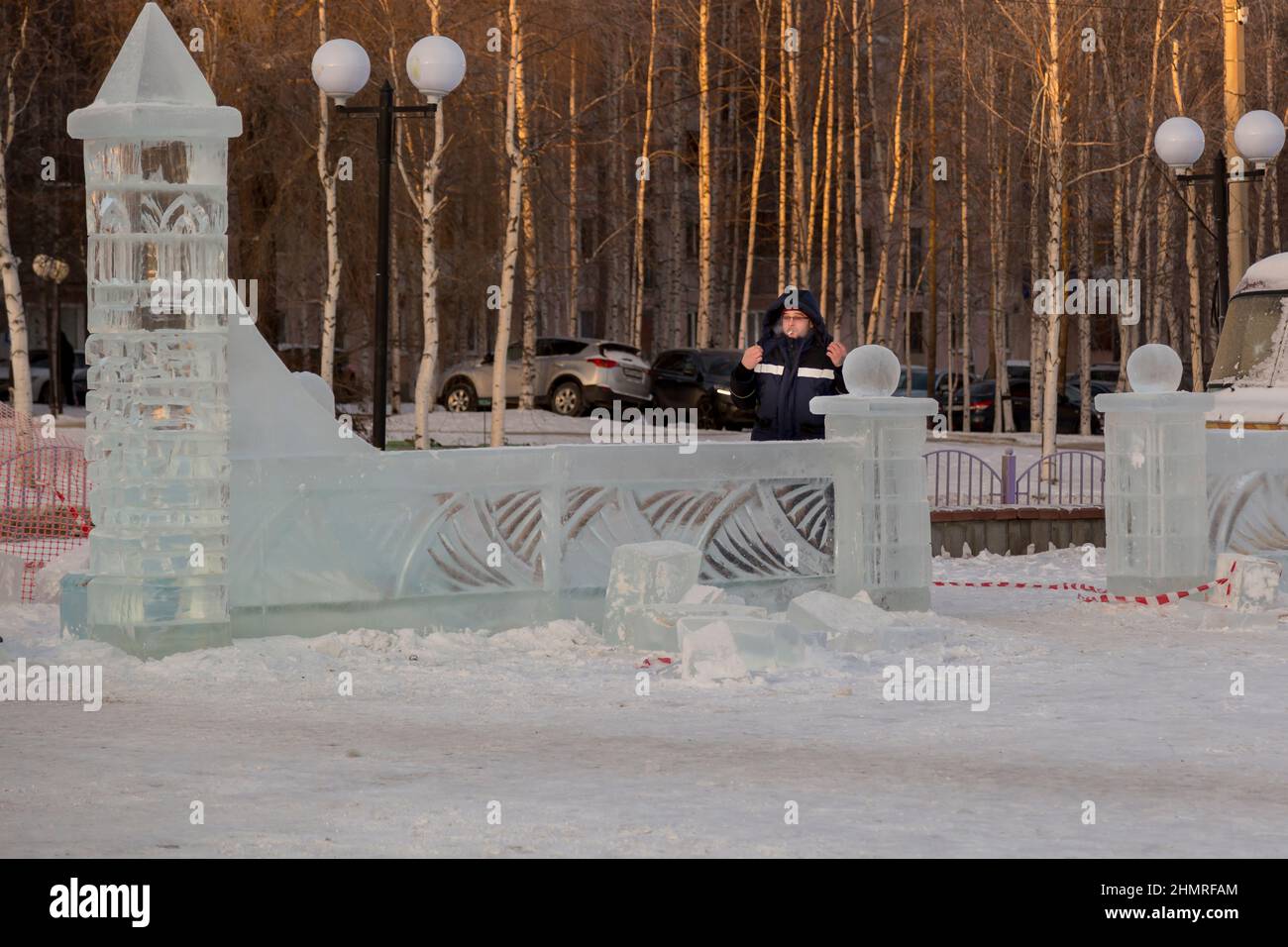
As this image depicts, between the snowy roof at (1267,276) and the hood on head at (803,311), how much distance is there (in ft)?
29.2

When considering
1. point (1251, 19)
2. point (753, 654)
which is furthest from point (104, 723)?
point (1251, 19)

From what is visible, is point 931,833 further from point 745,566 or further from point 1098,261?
point 1098,261

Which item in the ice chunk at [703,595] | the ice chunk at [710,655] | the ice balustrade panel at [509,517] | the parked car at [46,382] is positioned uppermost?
the parked car at [46,382]

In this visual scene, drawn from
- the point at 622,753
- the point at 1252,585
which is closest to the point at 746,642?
the point at 622,753

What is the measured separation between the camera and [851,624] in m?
10.8

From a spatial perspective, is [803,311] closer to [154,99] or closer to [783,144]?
[154,99]

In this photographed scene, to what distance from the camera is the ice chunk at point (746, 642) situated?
32.8ft

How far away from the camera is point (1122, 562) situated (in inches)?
521

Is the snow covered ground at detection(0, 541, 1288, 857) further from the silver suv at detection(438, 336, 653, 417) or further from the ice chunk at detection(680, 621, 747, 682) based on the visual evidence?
the silver suv at detection(438, 336, 653, 417)

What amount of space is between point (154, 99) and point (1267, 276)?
14.0m

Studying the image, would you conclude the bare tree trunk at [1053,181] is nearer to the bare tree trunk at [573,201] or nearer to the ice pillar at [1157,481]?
the ice pillar at [1157,481]

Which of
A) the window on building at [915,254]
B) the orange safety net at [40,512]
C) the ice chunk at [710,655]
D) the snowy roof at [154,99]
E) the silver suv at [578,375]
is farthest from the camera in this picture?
the window on building at [915,254]

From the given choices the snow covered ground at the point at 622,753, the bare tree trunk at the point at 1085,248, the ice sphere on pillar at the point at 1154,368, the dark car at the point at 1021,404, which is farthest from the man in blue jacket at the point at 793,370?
the dark car at the point at 1021,404
